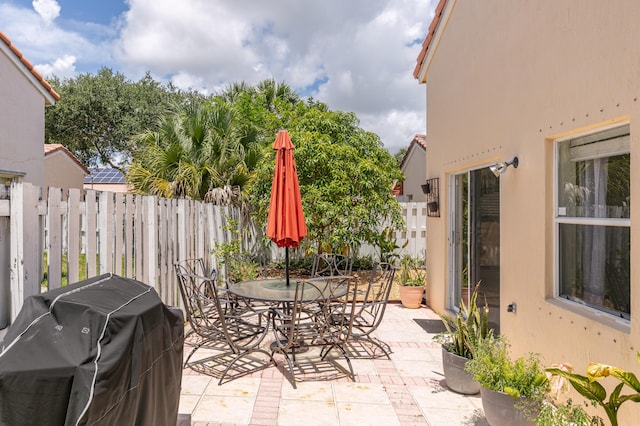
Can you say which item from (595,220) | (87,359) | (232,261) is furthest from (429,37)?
(87,359)

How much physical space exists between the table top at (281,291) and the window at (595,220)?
6.95ft

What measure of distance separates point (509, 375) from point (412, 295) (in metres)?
4.45

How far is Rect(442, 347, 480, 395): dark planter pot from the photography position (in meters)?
3.75

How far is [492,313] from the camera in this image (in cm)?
520

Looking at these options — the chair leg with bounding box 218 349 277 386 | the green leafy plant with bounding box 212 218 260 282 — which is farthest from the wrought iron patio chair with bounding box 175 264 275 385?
the green leafy plant with bounding box 212 218 260 282

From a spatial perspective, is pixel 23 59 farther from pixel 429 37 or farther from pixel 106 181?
pixel 106 181

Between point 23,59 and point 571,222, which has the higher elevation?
point 23,59

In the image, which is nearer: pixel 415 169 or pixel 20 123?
pixel 20 123

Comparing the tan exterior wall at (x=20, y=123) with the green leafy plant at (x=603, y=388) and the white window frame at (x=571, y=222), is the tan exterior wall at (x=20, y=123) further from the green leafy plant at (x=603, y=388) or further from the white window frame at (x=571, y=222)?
the green leafy plant at (x=603, y=388)

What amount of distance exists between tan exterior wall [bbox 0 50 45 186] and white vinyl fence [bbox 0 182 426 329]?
4.59m

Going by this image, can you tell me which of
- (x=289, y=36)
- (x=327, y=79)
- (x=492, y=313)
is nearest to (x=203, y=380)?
(x=492, y=313)

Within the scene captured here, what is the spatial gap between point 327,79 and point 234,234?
16259mm

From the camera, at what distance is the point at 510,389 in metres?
2.79

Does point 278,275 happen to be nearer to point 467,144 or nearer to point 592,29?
point 467,144
